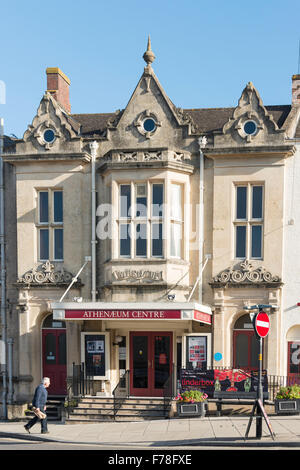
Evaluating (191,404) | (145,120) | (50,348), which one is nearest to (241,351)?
(191,404)

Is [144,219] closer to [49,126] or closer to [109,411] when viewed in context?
[49,126]

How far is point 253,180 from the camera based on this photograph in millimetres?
18891

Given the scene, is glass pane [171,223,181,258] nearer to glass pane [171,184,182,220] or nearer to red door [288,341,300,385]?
glass pane [171,184,182,220]

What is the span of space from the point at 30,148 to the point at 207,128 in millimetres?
6404

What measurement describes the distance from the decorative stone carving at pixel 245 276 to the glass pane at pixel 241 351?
198 cm

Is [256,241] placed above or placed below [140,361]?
above

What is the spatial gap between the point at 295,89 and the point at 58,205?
944 centimetres

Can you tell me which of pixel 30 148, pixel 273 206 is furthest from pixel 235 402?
pixel 30 148

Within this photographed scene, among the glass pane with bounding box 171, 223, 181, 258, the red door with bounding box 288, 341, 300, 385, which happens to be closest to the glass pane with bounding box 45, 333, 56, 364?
the glass pane with bounding box 171, 223, 181, 258

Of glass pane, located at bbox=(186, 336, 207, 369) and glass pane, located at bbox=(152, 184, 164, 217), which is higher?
glass pane, located at bbox=(152, 184, 164, 217)

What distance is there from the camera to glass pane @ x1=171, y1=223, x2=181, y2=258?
19.0 metres

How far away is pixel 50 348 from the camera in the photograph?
2023cm

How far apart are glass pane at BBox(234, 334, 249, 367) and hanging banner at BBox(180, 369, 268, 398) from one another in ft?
3.44
